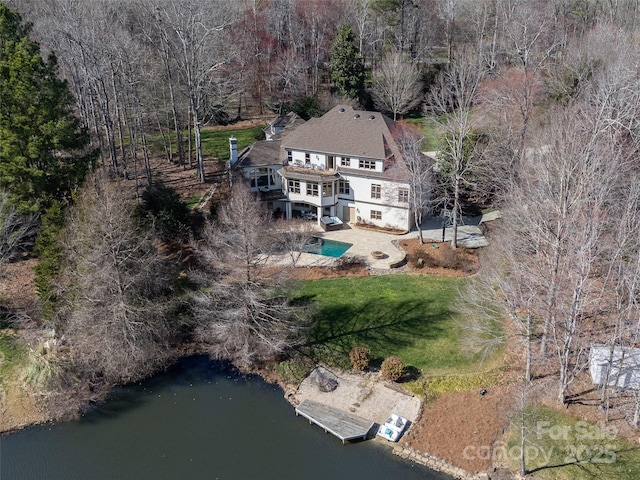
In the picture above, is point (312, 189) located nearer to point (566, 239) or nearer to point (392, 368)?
point (392, 368)

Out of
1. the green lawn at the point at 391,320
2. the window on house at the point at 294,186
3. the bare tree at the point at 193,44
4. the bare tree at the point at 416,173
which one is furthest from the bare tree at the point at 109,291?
the bare tree at the point at 193,44

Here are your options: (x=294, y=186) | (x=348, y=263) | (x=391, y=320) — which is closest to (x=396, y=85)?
(x=294, y=186)

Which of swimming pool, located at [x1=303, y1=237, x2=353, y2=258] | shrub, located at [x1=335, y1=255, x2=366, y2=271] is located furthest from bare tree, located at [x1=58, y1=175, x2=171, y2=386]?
swimming pool, located at [x1=303, y1=237, x2=353, y2=258]

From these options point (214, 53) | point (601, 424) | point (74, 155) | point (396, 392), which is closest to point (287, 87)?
point (214, 53)

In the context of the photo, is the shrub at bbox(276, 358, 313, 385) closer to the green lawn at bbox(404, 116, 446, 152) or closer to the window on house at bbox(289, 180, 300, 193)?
the window on house at bbox(289, 180, 300, 193)

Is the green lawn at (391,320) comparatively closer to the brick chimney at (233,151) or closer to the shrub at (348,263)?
the shrub at (348,263)
